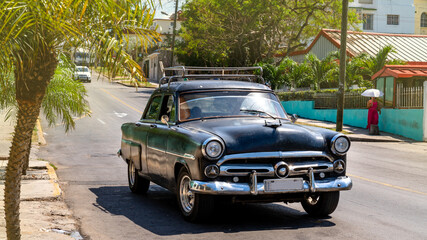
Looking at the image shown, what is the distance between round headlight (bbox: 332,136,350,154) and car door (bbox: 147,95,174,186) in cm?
245

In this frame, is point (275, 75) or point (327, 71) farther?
point (275, 75)

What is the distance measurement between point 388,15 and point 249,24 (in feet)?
97.0

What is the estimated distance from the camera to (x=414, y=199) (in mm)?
10562

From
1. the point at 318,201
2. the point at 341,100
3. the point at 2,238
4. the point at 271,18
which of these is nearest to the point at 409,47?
the point at 271,18

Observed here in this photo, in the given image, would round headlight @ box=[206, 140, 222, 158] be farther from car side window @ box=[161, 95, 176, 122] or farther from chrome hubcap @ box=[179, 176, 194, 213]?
car side window @ box=[161, 95, 176, 122]

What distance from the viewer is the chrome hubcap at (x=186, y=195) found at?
8.33m

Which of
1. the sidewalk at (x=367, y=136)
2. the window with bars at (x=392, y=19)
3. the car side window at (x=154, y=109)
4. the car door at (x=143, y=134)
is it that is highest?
the window with bars at (x=392, y=19)

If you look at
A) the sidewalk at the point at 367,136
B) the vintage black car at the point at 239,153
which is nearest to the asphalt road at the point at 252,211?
the vintage black car at the point at 239,153

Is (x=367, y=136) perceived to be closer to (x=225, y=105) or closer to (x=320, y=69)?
(x=320, y=69)

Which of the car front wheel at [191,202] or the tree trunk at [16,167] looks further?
the car front wheel at [191,202]

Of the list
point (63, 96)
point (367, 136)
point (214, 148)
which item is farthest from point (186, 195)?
point (367, 136)

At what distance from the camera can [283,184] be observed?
784 centimetres

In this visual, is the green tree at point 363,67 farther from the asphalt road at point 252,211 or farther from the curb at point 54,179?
the curb at point 54,179

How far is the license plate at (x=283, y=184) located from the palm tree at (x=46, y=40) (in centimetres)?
289
